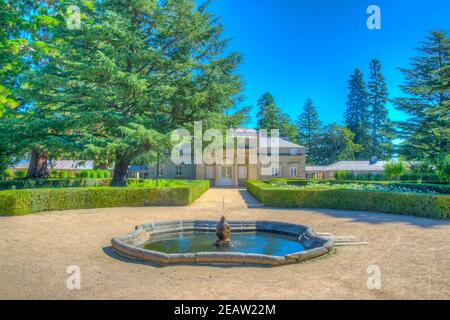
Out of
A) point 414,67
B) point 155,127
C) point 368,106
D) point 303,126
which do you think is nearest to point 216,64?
point 155,127

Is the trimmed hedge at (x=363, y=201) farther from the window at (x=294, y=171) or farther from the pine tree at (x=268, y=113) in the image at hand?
the pine tree at (x=268, y=113)

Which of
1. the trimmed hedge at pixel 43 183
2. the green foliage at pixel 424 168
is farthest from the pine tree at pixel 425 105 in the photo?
the trimmed hedge at pixel 43 183

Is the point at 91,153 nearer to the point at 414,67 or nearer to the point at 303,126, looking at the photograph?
the point at 414,67

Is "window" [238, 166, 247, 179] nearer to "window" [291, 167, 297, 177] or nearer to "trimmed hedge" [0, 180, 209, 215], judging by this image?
"window" [291, 167, 297, 177]

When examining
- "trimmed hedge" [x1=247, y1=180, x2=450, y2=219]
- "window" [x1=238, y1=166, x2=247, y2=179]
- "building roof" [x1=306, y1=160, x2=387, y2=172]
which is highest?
"building roof" [x1=306, y1=160, x2=387, y2=172]

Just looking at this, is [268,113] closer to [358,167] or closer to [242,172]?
[358,167]

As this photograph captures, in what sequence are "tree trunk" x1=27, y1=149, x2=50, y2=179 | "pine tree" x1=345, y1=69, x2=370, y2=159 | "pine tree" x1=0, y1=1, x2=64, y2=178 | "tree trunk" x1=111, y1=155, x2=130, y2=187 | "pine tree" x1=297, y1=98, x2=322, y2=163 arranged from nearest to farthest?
"pine tree" x1=0, y1=1, x2=64, y2=178, "tree trunk" x1=111, y1=155, x2=130, y2=187, "tree trunk" x1=27, y1=149, x2=50, y2=179, "pine tree" x1=345, y1=69, x2=370, y2=159, "pine tree" x1=297, y1=98, x2=322, y2=163

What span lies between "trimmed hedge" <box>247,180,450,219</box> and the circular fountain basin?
5981 millimetres

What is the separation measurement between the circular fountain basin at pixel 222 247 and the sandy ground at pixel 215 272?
272mm

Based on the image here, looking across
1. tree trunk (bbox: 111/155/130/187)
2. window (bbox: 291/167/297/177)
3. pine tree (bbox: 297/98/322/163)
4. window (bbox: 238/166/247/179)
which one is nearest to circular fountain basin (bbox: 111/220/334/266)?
tree trunk (bbox: 111/155/130/187)

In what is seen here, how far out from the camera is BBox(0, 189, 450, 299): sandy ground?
4.37 metres

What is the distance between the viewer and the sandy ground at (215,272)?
14.3 feet

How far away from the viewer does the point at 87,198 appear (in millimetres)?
14438

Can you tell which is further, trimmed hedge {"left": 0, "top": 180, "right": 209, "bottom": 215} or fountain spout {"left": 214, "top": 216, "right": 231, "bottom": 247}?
trimmed hedge {"left": 0, "top": 180, "right": 209, "bottom": 215}
